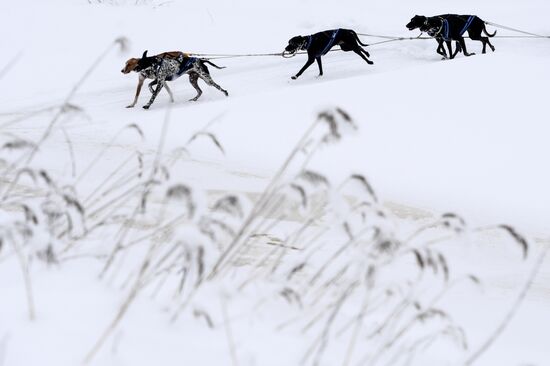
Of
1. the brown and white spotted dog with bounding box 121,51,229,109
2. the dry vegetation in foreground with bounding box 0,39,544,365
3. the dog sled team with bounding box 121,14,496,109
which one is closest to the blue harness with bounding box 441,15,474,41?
the dog sled team with bounding box 121,14,496,109

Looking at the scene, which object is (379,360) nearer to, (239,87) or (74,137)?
(74,137)

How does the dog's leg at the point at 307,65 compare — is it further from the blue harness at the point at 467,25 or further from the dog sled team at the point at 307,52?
the blue harness at the point at 467,25

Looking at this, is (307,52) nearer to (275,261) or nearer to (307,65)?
(307,65)

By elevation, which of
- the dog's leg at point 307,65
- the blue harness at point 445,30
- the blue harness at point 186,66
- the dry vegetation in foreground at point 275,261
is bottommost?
the dog's leg at point 307,65

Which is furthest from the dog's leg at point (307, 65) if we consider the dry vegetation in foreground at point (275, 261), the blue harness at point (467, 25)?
the dry vegetation in foreground at point (275, 261)

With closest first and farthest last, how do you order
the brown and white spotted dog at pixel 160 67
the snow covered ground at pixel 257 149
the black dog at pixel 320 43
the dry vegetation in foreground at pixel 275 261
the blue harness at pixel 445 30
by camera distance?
the dry vegetation in foreground at pixel 275 261, the snow covered ground at pixel 257 149, the brown and white spotted dog at pixel 160 67, the black dog at pixel 320 43, the blue harness at pixel 445 30

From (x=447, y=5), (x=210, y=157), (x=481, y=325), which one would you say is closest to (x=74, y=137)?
(x=210, y=157)
